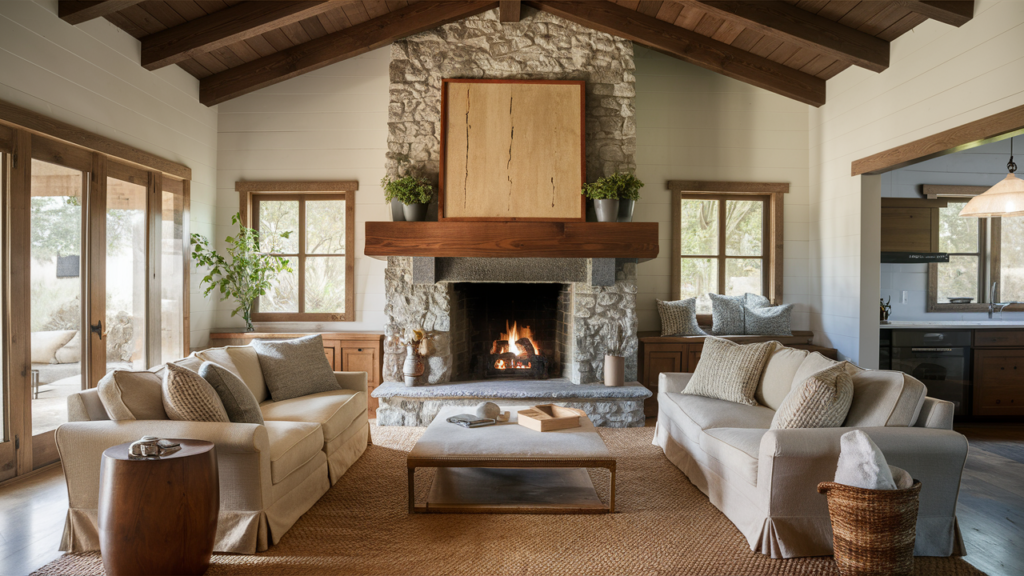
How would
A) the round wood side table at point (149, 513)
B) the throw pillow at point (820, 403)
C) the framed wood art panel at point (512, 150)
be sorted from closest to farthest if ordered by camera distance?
the round wood side table at point (149, 513) → the throw pillow at point (820, 403) → the framed wood art panel at point (512, 150)

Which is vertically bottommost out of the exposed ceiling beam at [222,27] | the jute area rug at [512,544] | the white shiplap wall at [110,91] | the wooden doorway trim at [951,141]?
the jute area rug at [512,544]

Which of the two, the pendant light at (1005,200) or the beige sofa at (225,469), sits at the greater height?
the pendant light at (1005,200)

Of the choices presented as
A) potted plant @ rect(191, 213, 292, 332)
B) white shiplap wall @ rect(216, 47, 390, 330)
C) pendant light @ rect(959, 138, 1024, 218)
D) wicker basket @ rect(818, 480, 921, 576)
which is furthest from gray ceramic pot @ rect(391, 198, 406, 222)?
pendant light @ rect(959, 138, 1024, 218)

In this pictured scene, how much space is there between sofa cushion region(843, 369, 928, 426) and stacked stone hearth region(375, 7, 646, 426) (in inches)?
85.8

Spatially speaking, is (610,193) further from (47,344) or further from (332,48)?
(47,344)

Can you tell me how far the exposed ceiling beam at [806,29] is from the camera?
4258 millimetres

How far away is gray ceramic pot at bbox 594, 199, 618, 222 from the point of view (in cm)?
465

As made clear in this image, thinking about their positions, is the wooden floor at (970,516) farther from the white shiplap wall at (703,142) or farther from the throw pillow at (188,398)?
the white shiplap wall at (703,142)

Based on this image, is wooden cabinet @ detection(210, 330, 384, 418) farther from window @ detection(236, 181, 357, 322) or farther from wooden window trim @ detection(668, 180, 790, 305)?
wooden window trim @ detection(668, 180, 790, 305)

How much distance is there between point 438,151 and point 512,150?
0.66m

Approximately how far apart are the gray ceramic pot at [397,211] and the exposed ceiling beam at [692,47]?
2.08 m

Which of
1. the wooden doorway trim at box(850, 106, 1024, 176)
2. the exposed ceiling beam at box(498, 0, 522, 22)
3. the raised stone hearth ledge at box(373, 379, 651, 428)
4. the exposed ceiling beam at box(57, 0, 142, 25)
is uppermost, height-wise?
the exposed ceiling beam at box(498, 0, 522, 22)

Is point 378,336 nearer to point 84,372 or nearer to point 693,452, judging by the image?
point 84,372

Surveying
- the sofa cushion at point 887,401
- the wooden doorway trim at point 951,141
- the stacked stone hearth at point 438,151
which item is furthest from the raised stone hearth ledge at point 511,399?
the wooden doorway trim at point 951,141
